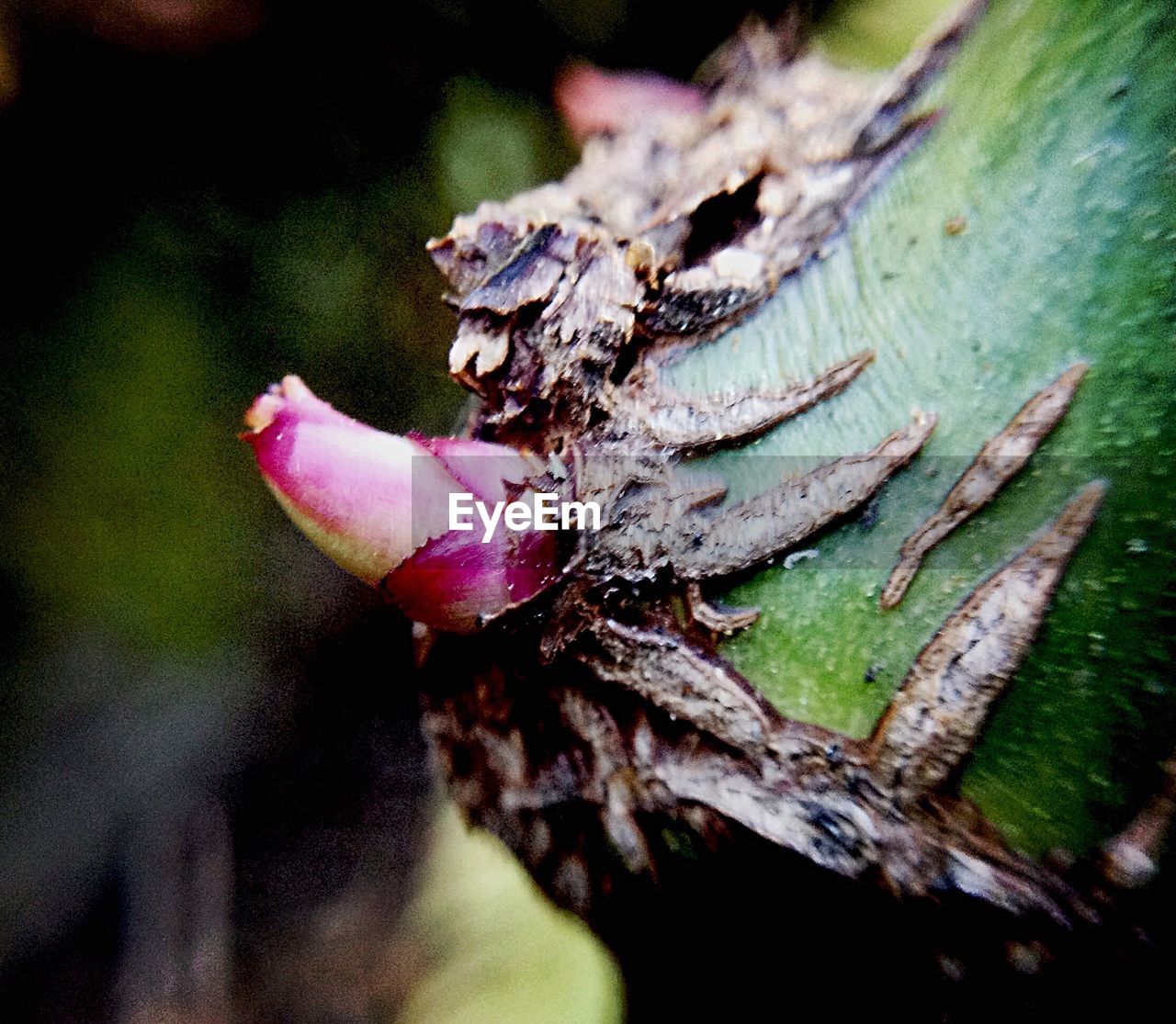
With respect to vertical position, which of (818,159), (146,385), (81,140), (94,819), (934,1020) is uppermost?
(81,140)

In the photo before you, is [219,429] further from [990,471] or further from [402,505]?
[990,471]

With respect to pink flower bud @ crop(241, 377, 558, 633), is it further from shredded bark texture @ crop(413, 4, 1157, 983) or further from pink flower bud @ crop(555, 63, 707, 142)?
pink flower bud @ crop(555, 63, 707, 142)

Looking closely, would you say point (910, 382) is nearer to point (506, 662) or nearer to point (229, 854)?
point (506, 662)

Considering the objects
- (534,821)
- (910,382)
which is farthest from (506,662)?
(910,382)

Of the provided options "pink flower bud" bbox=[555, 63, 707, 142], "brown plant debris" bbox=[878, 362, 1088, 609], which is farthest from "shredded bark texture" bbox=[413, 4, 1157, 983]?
"pink flower bud" bbox=[555, 63, 707, 142]

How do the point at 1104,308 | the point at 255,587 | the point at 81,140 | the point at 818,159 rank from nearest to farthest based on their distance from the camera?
the point at 1104,308
the point at 818,159
the point at 81,140
the point at 255,587

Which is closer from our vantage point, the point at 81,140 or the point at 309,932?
the point at 81,140

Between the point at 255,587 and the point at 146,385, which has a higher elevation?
the point at 146,385

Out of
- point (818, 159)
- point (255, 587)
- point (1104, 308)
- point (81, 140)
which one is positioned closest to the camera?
point (1104, 308)
